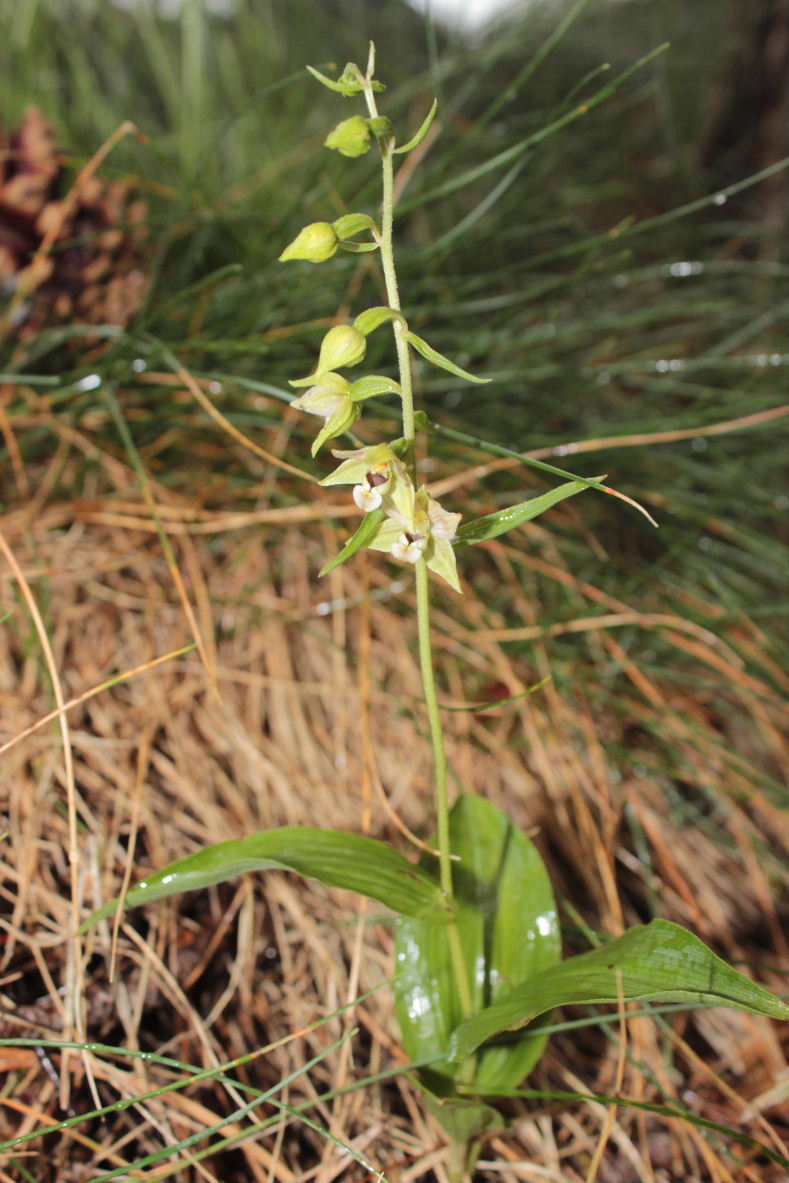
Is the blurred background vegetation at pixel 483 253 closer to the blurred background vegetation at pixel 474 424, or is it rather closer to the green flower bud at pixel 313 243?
the blurred background vegetation at pixel 474 424

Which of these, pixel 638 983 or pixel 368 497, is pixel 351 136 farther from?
pixel 638 983

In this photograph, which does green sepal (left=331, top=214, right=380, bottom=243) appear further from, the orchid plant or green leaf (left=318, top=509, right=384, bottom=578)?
green leaf (left=318, top=509, right=384, bottom=578)

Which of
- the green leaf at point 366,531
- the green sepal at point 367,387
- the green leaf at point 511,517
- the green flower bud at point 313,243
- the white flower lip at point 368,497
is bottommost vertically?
the green leaf at point 511,517

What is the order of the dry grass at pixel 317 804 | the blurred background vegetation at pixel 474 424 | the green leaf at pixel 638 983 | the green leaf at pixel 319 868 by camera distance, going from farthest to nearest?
the blurred background vegetation at pixel 474 424 → the dry grass at pixel 317 804 → the green leaf at pixel 319 868 → the green leaf at pixel 638 983

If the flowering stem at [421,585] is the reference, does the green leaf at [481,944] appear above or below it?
below

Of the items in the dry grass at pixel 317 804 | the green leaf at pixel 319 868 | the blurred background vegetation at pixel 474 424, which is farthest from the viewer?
the blurred background vegetation at pixel 474 424

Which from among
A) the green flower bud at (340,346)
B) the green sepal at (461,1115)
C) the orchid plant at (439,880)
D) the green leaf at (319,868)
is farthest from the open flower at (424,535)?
the green sepal at (461,1115)
